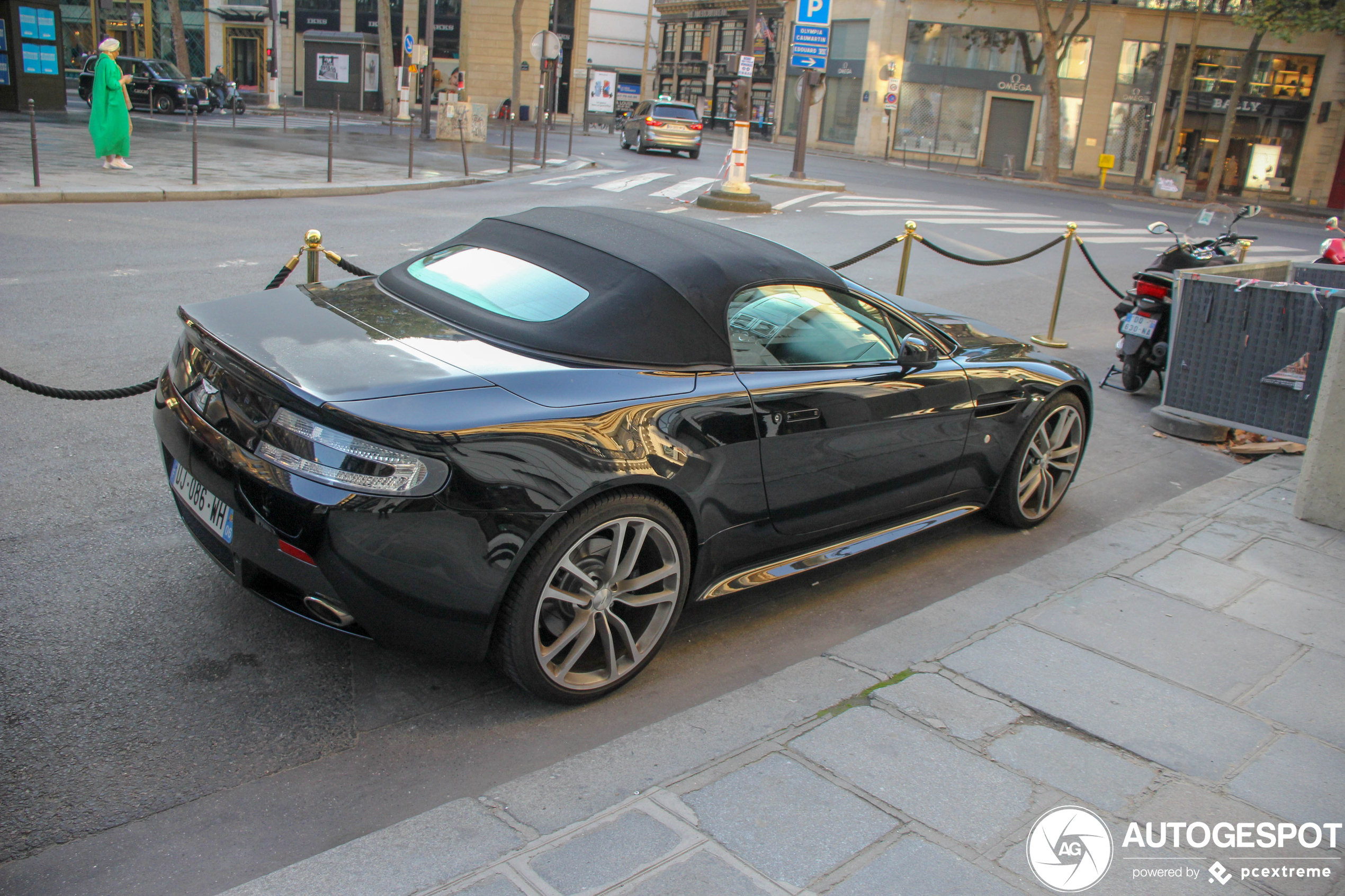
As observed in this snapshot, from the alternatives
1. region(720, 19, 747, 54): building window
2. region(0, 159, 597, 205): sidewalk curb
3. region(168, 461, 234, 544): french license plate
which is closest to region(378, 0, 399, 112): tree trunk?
region(720, 19, 747, 54): building window

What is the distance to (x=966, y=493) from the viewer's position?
15.4ft

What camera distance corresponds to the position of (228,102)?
142 feet

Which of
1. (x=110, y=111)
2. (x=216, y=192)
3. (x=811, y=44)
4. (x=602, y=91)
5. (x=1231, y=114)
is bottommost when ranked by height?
(x=216, y=192)

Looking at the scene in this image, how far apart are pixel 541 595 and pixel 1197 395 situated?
5.76m

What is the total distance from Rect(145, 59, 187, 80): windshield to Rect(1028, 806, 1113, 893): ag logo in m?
39.6

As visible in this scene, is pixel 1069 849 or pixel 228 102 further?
pixel 228 102

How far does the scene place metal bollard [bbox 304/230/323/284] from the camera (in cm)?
550

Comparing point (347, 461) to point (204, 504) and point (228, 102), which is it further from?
point (228, 102)

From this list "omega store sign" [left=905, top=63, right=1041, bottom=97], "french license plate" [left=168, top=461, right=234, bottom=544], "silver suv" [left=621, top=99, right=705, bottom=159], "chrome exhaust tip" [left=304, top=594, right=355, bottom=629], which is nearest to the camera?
"chrome exhaust tip" [left=304, top=594, right=355, bottom=629]

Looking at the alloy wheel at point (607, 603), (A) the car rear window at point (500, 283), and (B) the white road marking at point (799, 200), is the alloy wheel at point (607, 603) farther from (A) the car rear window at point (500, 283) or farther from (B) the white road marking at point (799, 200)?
(B) the white road marking at point (799, 200)

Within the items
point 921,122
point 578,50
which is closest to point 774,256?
point 921,122

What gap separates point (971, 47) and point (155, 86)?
1290 inches

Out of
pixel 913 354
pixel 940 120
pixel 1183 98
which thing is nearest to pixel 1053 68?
pixel 1183 98

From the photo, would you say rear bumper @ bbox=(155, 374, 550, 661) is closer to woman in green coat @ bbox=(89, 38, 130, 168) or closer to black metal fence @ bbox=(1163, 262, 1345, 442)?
black metal fence @ bbox=(1163, 262, 1345, 442)
